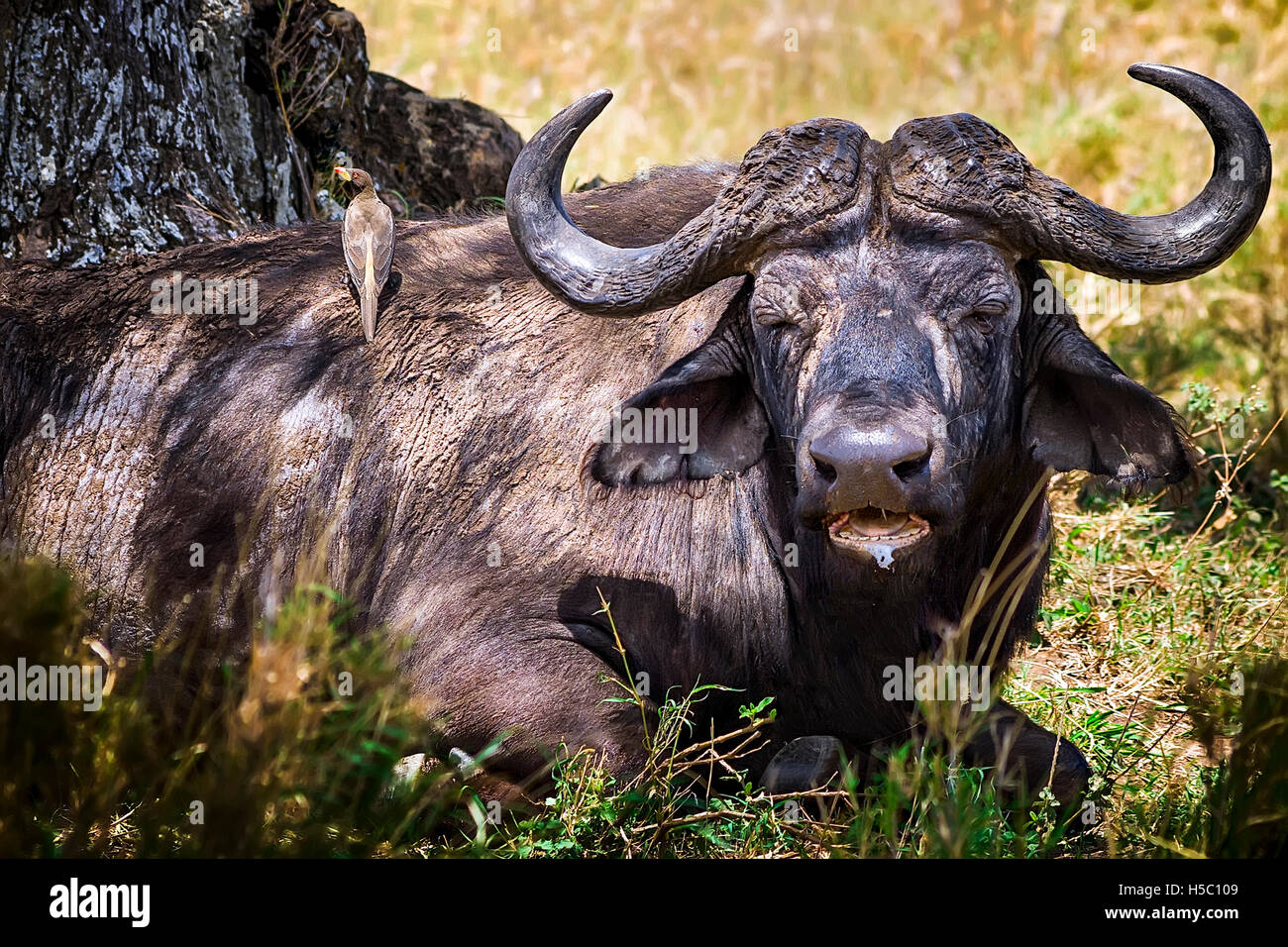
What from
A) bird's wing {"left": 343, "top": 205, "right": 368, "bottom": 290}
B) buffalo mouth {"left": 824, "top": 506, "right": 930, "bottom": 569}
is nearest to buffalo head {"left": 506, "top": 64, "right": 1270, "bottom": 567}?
buffalo mouth {"left": 824, "top": 506, "right": 930, "bottom": 569}

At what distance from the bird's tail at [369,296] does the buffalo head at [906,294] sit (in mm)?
998

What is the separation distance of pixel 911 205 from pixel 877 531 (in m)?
1.07

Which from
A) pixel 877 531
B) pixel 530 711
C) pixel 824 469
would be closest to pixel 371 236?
pixel 530 711

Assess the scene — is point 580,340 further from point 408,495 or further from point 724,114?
point 724,114

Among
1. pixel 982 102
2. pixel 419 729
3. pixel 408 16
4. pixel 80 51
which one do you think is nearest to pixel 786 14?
pixel 982 102

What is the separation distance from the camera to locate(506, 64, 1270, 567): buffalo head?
13.3 ft

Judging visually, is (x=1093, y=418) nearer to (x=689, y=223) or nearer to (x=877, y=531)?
(x=877, y=531)

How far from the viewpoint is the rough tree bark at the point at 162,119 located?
604cm

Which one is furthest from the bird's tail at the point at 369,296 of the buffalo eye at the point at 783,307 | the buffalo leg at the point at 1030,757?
the buffalo leg at the point at 1030,757

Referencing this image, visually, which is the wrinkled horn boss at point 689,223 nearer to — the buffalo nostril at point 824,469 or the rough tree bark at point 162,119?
the buffalo nostril at point 824,469

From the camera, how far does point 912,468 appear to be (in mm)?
3816

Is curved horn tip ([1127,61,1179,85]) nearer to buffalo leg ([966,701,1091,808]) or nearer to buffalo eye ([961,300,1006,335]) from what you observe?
buffalo eye ([961,300,1006,335])

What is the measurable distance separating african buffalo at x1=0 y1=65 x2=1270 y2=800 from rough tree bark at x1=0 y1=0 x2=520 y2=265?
0.46 meters

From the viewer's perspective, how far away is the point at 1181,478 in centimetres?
443
